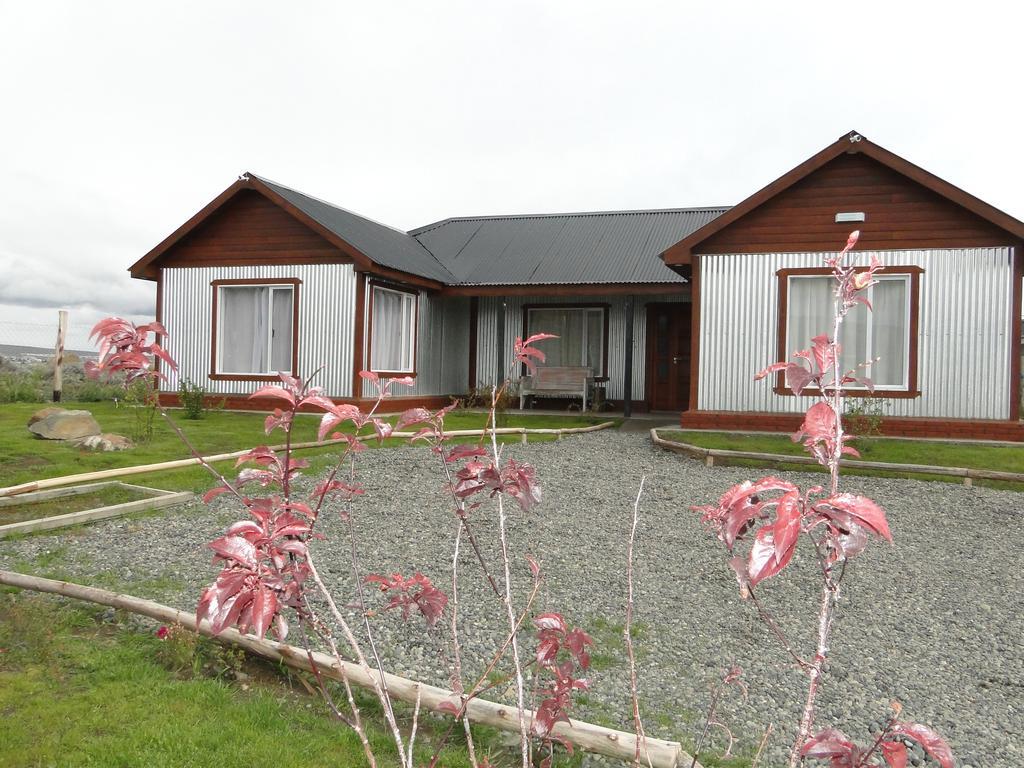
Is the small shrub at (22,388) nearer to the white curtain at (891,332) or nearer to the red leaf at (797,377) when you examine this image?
the white curtain at (891,332)

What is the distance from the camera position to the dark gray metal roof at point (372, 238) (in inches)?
535

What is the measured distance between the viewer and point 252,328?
14.2 meters

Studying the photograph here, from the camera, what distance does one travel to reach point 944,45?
1219 cm

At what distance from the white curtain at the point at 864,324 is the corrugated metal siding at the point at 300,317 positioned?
7340 millimetres

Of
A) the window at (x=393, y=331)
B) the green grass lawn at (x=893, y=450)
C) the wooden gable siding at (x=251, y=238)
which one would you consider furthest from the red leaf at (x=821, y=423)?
the wooden gable siding at (x=251, y=238)

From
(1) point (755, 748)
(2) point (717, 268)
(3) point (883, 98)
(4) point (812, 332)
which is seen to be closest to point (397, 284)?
(2) point (717, 268)

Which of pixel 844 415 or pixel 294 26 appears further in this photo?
pixel 294 26

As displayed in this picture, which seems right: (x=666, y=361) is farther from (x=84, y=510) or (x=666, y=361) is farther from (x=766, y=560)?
(x=766, y=560)

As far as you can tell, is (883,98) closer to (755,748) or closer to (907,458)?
(907,458)

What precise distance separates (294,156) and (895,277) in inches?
954

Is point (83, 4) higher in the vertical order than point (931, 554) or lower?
higher

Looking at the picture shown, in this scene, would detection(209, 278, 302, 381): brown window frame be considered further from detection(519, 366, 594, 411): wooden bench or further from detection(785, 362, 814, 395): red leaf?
detection(785, 362, 814, 395): red leaf

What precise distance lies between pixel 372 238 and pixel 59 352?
7.25m

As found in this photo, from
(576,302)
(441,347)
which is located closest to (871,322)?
(576,302)
